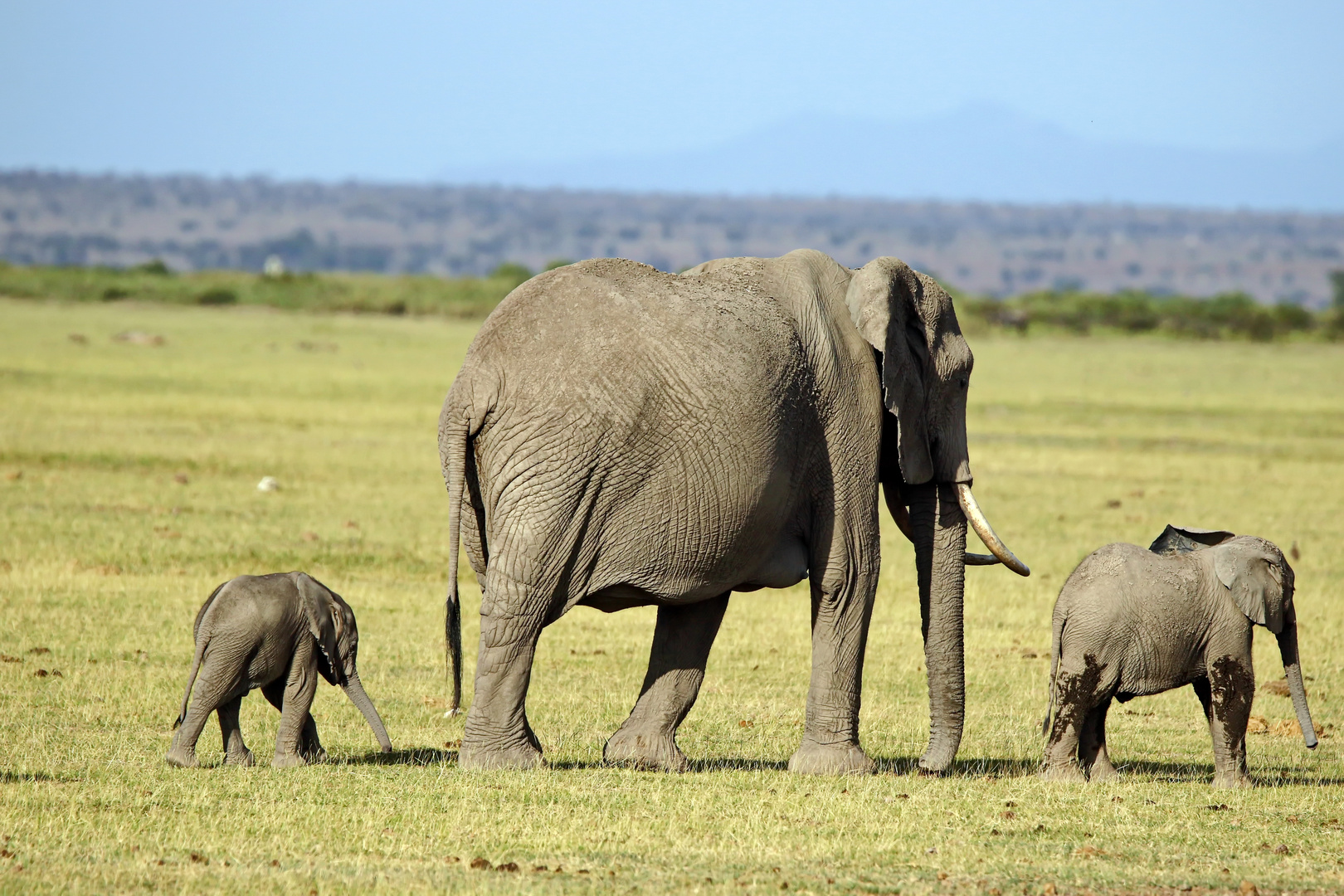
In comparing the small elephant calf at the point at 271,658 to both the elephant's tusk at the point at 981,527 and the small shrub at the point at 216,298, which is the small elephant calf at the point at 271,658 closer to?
the elephant's tusk at the point at 981,527

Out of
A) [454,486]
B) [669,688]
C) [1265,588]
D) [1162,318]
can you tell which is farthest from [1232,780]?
[1162,318]

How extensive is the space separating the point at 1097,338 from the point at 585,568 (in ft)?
214

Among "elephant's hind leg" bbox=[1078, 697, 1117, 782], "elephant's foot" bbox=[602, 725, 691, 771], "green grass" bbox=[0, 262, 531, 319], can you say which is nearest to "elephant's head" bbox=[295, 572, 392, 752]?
"elephant's foot" bbox=[602, 725, 691, 771]

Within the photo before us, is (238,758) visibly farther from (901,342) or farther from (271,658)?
(901,342)

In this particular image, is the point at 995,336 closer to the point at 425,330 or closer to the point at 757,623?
the point at 425,330

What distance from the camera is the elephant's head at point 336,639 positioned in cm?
1000

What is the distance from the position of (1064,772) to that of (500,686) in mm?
3489

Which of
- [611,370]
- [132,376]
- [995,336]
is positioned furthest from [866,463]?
[995,336]

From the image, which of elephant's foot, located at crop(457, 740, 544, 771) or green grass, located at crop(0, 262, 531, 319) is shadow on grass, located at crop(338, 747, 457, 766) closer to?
elephant's foot, located at crop(457, 740, 544, 771)

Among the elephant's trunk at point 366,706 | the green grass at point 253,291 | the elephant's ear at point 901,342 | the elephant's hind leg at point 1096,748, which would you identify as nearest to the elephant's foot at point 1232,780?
the elephant's hind leg at point 1096,748

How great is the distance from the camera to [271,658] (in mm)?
9859

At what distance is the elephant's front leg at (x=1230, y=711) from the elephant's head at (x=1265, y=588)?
32 cm

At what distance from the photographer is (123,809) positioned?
8625mm

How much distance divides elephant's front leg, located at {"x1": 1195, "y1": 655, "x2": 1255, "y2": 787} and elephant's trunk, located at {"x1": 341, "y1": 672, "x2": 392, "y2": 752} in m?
4.99
